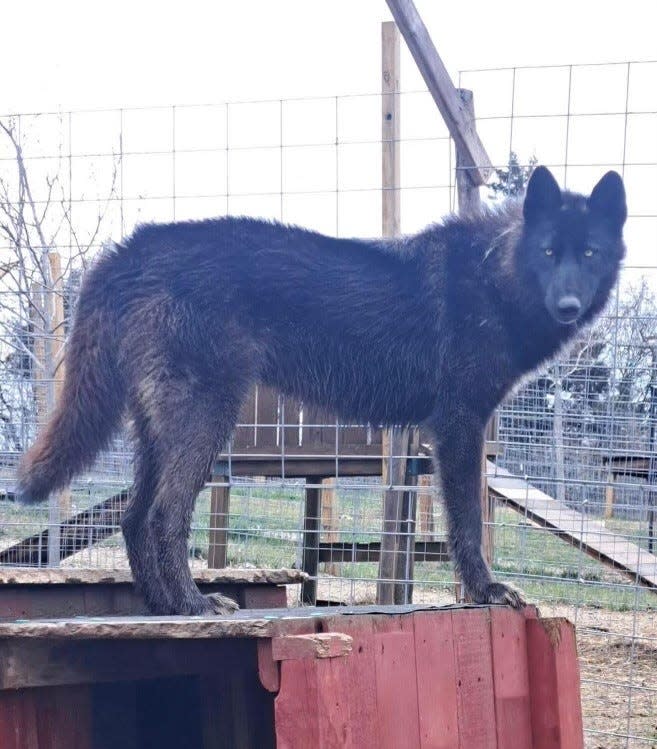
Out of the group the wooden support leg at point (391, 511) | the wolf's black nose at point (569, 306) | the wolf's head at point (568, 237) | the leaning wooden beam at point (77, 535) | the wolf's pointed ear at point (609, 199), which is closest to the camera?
the wolf's black nose at point (569, 306)

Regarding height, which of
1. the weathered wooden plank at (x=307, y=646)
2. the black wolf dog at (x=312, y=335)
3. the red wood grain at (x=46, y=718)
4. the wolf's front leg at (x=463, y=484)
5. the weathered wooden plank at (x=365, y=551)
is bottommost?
the weathered wooden plank at (x=365, y=551)

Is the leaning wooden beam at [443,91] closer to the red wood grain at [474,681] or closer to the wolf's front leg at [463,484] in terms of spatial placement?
the wolf's front leg at [463,484]

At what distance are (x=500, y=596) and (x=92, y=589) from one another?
1.54m

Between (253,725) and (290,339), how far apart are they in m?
1.41

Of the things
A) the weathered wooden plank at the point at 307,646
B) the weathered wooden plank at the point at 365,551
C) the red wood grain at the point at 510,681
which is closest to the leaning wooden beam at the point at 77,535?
the weathered wooden plank at the point at 365,551

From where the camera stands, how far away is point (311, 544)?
7.28 meters

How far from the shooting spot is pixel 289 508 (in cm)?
770

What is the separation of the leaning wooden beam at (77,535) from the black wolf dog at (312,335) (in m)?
2.63

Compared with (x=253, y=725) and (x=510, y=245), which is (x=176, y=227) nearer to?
(x=510, y=245)

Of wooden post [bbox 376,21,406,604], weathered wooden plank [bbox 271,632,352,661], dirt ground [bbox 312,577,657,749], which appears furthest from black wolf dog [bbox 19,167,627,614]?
dirt ground [bbox 312,577,657,749]

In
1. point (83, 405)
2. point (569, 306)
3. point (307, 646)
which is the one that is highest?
point (569, 306)

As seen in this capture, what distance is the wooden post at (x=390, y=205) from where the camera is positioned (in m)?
5.39

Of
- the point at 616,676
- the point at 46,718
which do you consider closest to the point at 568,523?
the point at 616,676

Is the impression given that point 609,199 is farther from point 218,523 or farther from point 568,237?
point 218,523
